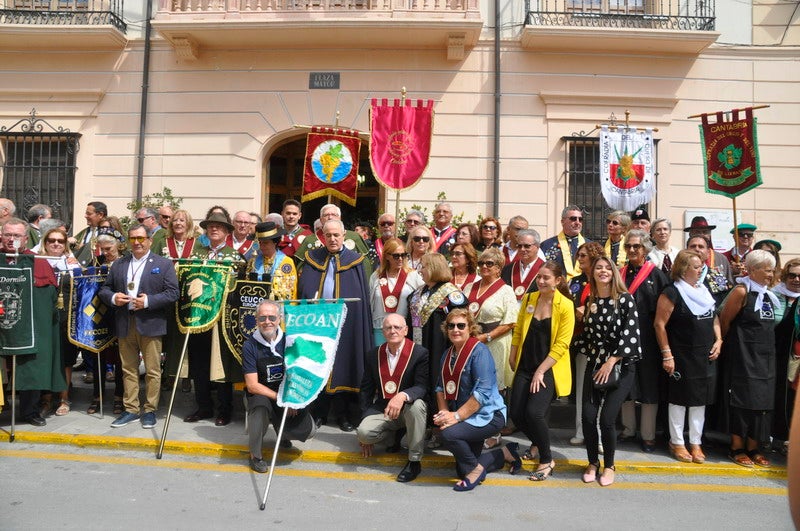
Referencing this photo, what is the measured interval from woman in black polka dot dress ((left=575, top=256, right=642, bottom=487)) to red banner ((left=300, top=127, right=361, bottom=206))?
172 inches

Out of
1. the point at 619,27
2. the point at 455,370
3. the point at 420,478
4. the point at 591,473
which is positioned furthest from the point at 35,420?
the point at 619,27

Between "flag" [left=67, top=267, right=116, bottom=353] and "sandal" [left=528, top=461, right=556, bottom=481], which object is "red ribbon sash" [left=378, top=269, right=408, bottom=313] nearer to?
"sandal" [left=528, top=461, right=556, bottom=481]

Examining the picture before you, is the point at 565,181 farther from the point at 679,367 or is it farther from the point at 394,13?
the point at 679,367

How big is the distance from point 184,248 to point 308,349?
2.83m

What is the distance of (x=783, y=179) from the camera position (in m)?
12.3

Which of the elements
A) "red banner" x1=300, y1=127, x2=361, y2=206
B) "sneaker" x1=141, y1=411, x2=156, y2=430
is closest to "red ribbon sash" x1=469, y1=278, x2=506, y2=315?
"sneaker" x1=141, y1=411, x2=156, y2=430

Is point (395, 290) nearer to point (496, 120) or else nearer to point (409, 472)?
point (409, 472)

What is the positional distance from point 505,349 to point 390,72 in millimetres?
7799

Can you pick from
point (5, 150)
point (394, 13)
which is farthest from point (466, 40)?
point (5, 150)

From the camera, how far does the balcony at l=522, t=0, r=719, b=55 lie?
11.8 meters

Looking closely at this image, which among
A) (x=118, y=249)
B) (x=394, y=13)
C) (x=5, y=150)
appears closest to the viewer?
(x=118, y=249)

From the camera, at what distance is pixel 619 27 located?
12.2m

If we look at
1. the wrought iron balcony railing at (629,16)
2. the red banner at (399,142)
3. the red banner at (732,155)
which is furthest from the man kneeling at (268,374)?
the wrought iron balcony railing at (629,16)

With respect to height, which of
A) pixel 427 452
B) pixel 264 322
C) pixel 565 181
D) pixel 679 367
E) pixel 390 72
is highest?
pixel 390 72
